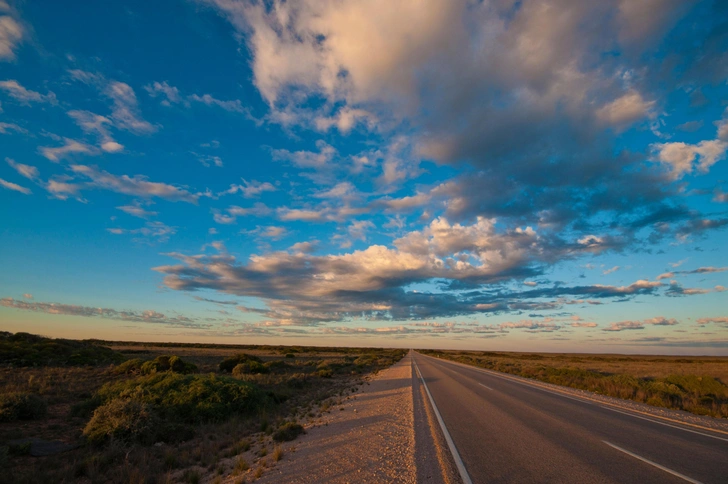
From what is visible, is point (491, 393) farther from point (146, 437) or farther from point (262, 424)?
point (146, 437)

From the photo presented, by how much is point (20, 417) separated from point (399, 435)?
43.1 ft

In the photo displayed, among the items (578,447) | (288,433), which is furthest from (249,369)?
(578,447)

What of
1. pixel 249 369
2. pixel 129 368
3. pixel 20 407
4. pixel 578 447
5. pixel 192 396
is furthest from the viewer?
pixel 249 369

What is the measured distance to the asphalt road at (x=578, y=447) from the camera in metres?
6.12

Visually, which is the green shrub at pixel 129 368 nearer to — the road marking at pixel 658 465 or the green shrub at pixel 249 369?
the green shrub at pixel 249 369

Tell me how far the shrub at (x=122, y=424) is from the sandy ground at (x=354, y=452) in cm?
442

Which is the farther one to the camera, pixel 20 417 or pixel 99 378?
pixel 99 378

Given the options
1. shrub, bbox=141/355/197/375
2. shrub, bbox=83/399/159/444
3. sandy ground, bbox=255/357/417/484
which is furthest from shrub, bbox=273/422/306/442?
shrub, bbox=141/355/197/375

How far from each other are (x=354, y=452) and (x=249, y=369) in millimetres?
22935

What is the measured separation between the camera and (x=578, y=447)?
791 cm

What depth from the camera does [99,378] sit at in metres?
22.2

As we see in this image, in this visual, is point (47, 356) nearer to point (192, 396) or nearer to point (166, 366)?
point (166, 366)

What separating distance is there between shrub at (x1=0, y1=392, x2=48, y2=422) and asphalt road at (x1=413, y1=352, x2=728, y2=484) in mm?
14344

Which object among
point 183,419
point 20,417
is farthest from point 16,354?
point 183,419
